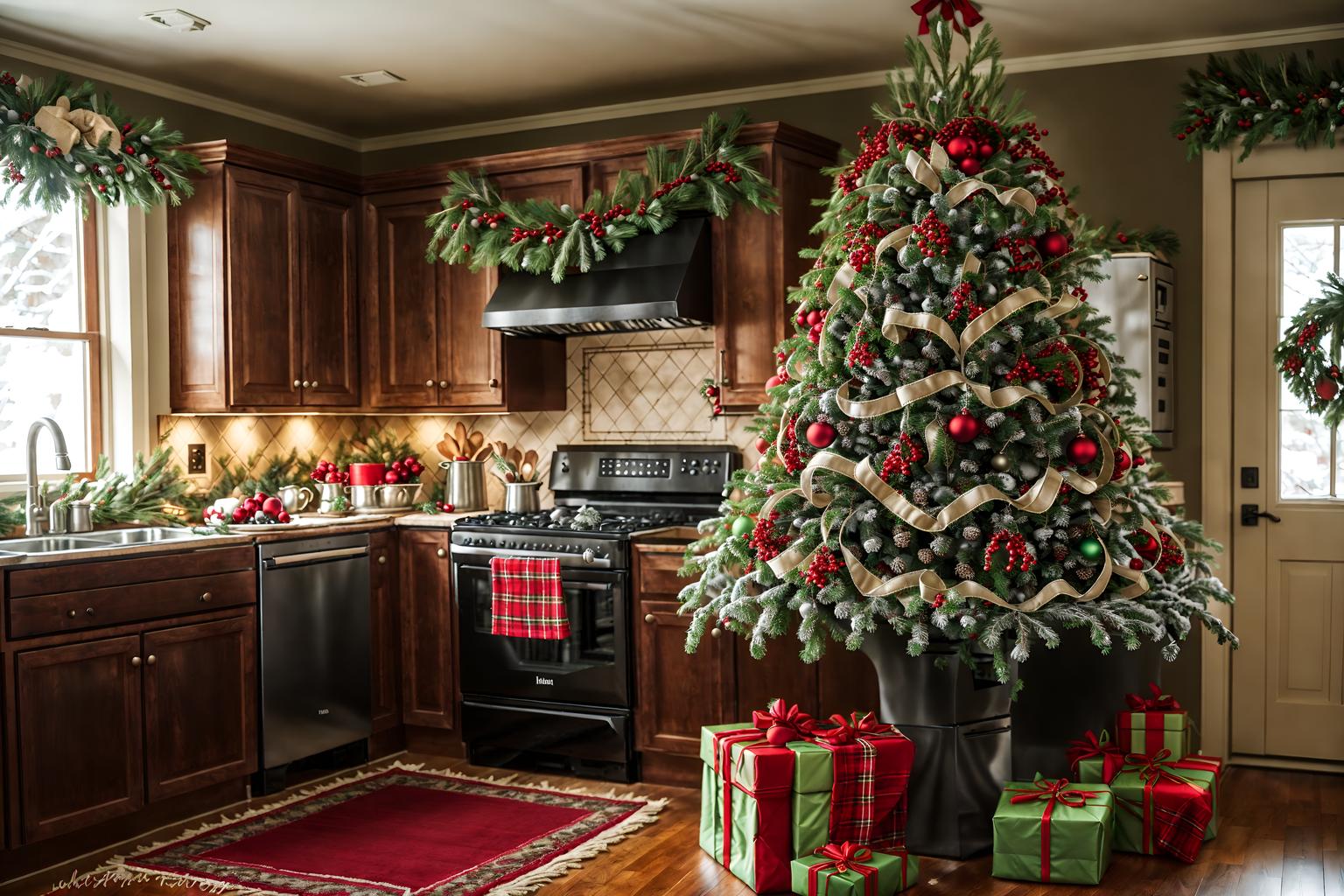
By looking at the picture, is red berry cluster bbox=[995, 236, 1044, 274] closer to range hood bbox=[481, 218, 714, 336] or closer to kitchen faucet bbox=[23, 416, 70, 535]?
range hood bbox=[481, 218, 714, 336]

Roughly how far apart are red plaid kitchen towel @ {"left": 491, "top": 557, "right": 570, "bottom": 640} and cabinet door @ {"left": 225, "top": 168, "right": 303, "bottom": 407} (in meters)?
1.15

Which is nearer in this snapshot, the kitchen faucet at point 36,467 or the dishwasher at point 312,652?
the kitchen faucet at point 36,467

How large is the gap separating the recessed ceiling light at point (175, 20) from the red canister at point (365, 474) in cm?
179

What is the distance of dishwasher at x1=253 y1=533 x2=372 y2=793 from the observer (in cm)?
422

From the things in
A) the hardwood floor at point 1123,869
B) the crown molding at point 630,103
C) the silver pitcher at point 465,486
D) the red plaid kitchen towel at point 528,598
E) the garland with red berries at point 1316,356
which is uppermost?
the crown molding at point 630,103

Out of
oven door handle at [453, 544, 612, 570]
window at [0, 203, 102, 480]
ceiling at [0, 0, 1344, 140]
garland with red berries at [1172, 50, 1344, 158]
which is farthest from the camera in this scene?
oven door handle at [453, 544, 612, 570]

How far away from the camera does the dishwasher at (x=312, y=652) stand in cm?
422

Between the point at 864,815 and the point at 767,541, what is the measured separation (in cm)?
76

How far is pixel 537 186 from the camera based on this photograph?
484 centimetres

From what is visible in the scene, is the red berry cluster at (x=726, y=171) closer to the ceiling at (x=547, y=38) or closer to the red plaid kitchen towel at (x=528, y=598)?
the ceiling at (x=547, y=38)

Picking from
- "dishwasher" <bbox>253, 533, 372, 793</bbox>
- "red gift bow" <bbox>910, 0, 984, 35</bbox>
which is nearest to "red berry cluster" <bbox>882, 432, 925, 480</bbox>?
"red gift bow" <bbox>910, 0, 984, 35</bbox>

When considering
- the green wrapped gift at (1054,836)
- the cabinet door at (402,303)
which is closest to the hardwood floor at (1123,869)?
the green wrapped gift at (1054,836)

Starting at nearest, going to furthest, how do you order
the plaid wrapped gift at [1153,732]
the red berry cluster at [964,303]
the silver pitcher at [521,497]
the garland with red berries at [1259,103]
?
the red berry cluster at [964,303] < the plaid wrapped gift at [1153,732] < the garland with red berries at [1259,103] < the silver pitcher at [521,497]

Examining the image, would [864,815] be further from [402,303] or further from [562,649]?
[402,303]
